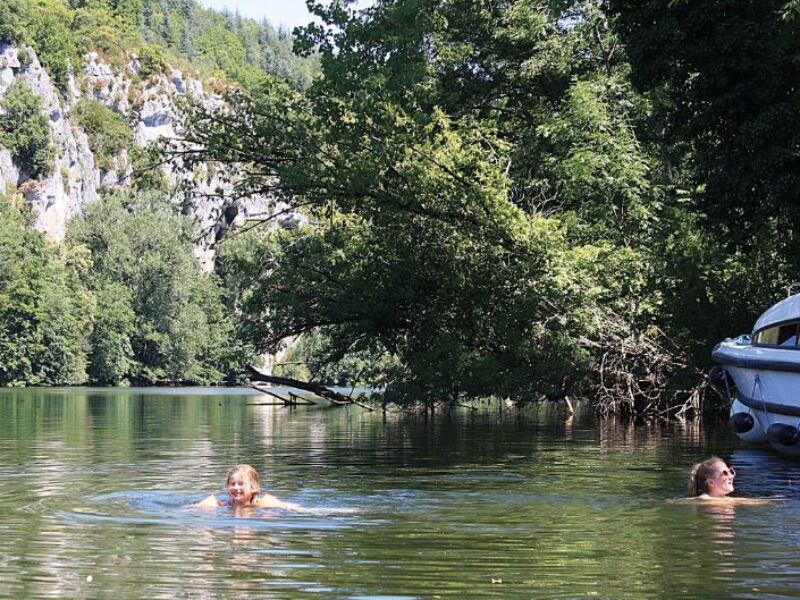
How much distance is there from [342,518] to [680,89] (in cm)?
1527

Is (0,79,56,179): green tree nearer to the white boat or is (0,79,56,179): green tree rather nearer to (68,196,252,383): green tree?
(68,196,252,383): green tree

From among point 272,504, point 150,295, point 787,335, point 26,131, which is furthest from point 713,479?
point 26,131

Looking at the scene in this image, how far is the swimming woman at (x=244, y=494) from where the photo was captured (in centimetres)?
1421

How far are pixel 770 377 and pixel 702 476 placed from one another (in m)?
6.57

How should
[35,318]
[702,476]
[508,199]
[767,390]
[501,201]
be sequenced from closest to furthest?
[702,476]
[767,390]
[501,201]
[508,199]
[35,318]

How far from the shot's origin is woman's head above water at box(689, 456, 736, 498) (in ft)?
48.2

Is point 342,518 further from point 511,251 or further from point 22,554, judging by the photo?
point 511,251

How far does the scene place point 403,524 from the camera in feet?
43.6

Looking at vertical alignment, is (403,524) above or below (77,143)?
below

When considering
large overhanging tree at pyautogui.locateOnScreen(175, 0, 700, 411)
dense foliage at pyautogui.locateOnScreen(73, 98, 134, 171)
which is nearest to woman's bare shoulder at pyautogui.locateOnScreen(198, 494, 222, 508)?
large overhanging tree at pyautogui.locateOnScreen(175, 0, 700, 411)

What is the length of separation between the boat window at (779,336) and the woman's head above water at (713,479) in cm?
655

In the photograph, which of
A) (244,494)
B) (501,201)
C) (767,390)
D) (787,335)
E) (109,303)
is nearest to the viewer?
(244,494)

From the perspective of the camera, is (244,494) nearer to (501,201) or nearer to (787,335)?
(787,335)

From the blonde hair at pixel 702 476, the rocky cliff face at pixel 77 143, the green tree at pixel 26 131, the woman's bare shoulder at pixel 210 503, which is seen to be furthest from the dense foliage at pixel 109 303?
the blonde hair at pixel 702 476
